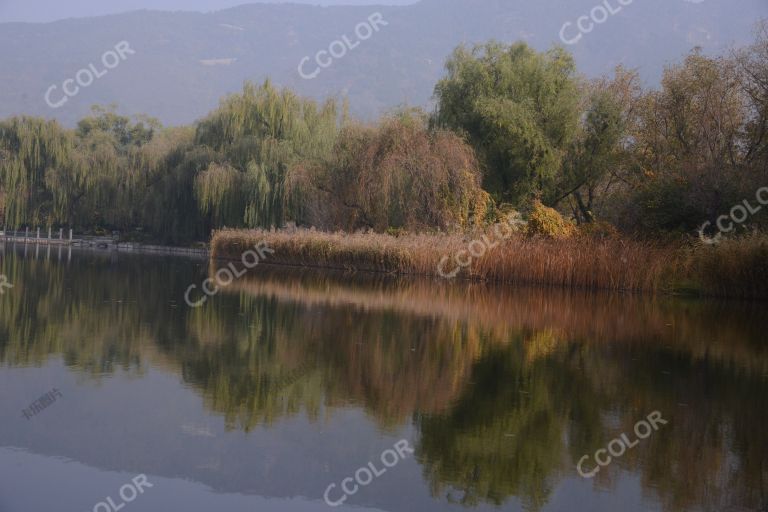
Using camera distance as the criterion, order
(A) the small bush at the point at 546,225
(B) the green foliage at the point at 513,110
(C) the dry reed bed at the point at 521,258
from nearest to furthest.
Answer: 1. (C) the dry reed bed at the point at 521,258
2. (A) the small bush at the point at 546,225
3. (B) the green foliage at the point at 513,110

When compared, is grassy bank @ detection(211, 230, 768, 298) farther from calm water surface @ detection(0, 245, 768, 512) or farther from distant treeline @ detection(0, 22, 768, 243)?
calm water surface @ detection(0, 245, 768, 512)

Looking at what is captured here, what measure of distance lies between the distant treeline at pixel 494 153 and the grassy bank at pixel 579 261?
1.92 metres

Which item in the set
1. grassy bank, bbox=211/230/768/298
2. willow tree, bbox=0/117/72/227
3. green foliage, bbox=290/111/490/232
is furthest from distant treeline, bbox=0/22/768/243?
willow tree, bbox=0/117/72/227

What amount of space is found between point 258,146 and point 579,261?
59.1 ft

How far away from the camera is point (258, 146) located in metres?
35.4

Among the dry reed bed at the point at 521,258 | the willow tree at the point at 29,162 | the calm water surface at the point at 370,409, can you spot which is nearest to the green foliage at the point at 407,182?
the dry reed bed at the point at 521,258

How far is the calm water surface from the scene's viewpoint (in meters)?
5.47

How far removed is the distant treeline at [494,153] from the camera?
976 inches

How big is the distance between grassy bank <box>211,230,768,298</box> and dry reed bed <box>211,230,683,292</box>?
0.08 ft

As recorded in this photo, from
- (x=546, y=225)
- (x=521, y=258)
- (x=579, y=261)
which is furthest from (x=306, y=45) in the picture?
(x=579, y=261)

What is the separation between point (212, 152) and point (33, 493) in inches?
1277

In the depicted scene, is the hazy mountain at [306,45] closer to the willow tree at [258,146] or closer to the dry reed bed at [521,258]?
the willow tree at [258,146]

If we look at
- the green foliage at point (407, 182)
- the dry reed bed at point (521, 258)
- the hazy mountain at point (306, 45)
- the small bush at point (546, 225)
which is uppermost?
the hazy mountain at point (306, 45)

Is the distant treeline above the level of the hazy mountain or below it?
below
